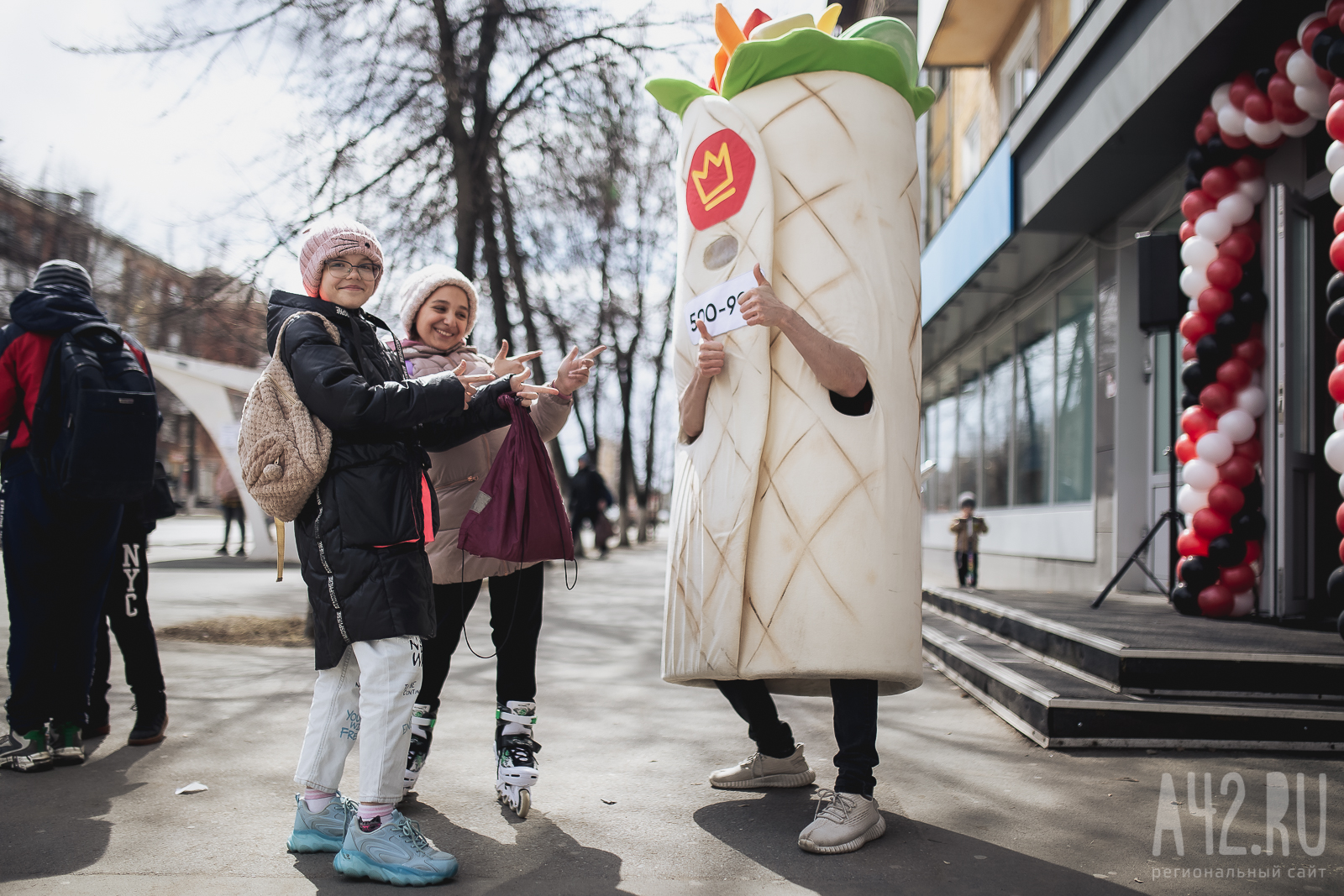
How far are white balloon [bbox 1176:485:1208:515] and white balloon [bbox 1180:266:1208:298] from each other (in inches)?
51.3

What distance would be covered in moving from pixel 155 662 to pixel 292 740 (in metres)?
0.69

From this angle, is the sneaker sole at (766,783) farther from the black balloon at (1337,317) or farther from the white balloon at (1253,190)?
the white balloon at (1253,190)

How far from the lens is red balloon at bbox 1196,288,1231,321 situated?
6316mm

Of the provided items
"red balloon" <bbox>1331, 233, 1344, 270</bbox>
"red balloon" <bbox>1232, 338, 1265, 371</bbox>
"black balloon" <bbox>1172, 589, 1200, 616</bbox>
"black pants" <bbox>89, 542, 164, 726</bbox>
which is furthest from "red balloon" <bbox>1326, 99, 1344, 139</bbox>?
"black pants" <bbox>89, 542, 164, 726</bbox>

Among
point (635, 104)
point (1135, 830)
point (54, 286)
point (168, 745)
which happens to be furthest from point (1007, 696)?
point (635, 104)

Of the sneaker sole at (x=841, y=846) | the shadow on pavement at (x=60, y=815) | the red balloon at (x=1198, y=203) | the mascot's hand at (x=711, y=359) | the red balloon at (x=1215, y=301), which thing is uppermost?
the red balloon at (x=1198, y=203)

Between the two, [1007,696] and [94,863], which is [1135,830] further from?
[94,863]

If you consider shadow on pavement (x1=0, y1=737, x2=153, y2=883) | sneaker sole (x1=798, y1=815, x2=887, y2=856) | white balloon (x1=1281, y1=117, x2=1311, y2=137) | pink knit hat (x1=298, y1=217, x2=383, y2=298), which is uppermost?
white balloon (x1=1281, y1=117, x2=1311, y2=137)

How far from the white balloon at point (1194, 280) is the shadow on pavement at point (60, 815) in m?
6.56

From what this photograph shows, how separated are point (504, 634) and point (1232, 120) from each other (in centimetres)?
575

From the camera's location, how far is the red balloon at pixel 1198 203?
651 centimetres

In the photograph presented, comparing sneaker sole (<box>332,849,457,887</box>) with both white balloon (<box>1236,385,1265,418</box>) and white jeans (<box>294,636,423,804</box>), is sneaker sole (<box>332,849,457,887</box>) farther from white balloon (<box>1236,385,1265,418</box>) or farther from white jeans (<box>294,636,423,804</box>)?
white balloon (<box>1236,385,1265,418</box>)

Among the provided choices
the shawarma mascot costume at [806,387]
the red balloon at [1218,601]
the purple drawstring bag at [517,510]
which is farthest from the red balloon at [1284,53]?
the purple drawstring bag at [517,510]

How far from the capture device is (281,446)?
2639mm
